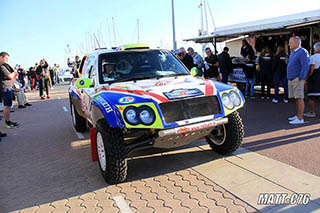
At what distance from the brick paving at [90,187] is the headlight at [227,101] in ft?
3.46

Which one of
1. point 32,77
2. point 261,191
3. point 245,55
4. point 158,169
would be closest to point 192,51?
point 245,55

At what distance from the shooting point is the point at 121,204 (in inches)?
143

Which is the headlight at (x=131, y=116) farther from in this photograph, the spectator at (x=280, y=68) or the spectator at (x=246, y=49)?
the spectator at (x=246, y=49)

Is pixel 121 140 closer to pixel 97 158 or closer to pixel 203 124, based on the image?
pixel 97 158

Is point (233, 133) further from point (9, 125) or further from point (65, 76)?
point (65, 76)

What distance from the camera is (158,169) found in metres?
4.66

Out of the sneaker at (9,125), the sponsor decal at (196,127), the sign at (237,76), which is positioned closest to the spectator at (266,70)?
the sign at (237,76)

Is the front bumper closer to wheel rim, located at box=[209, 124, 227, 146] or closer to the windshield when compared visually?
wheel rim, located at box=[209, 124, 227, 146]

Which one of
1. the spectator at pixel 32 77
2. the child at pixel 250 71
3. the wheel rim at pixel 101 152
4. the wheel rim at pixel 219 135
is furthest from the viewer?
the spectator at pixel 32 77

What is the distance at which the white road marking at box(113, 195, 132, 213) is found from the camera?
3489 mm

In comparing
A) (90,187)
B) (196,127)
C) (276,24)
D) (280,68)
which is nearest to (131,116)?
(196,127)

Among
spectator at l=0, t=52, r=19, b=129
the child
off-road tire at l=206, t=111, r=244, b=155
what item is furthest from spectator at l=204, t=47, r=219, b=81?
spectator at l=0, t=52, r=19, b=129

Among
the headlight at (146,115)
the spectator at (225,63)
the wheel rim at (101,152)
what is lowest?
the wheel rim at (101,152)

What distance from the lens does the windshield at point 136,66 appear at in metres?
5.05
